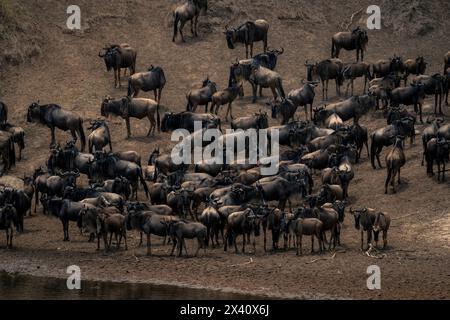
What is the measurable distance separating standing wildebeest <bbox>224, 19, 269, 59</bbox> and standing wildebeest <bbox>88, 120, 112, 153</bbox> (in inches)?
392

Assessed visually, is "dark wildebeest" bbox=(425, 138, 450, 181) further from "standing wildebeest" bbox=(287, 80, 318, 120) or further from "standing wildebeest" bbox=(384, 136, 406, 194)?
"standing wildebeest" bbox=(287, 80, 318, 120)

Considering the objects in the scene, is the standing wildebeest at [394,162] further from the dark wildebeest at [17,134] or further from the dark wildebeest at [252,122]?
the dark wildebeest at [17,134]

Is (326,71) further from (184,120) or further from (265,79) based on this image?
(184,120)

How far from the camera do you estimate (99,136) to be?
4756cm

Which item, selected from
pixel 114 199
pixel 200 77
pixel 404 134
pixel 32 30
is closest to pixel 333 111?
pixel 404 134

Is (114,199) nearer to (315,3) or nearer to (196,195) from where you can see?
(196,195)

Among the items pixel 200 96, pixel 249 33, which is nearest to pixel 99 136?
pixel 200 96

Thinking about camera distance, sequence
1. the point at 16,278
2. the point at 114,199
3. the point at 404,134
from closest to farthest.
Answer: the point at 16,278
the point at 114,199
the point at 404,134

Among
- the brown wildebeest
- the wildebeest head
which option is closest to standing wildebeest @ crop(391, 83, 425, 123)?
the brown wildebeest

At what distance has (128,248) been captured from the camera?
40.3m

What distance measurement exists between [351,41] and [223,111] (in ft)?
23.4

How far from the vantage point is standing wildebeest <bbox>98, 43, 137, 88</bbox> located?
53.4 metres
